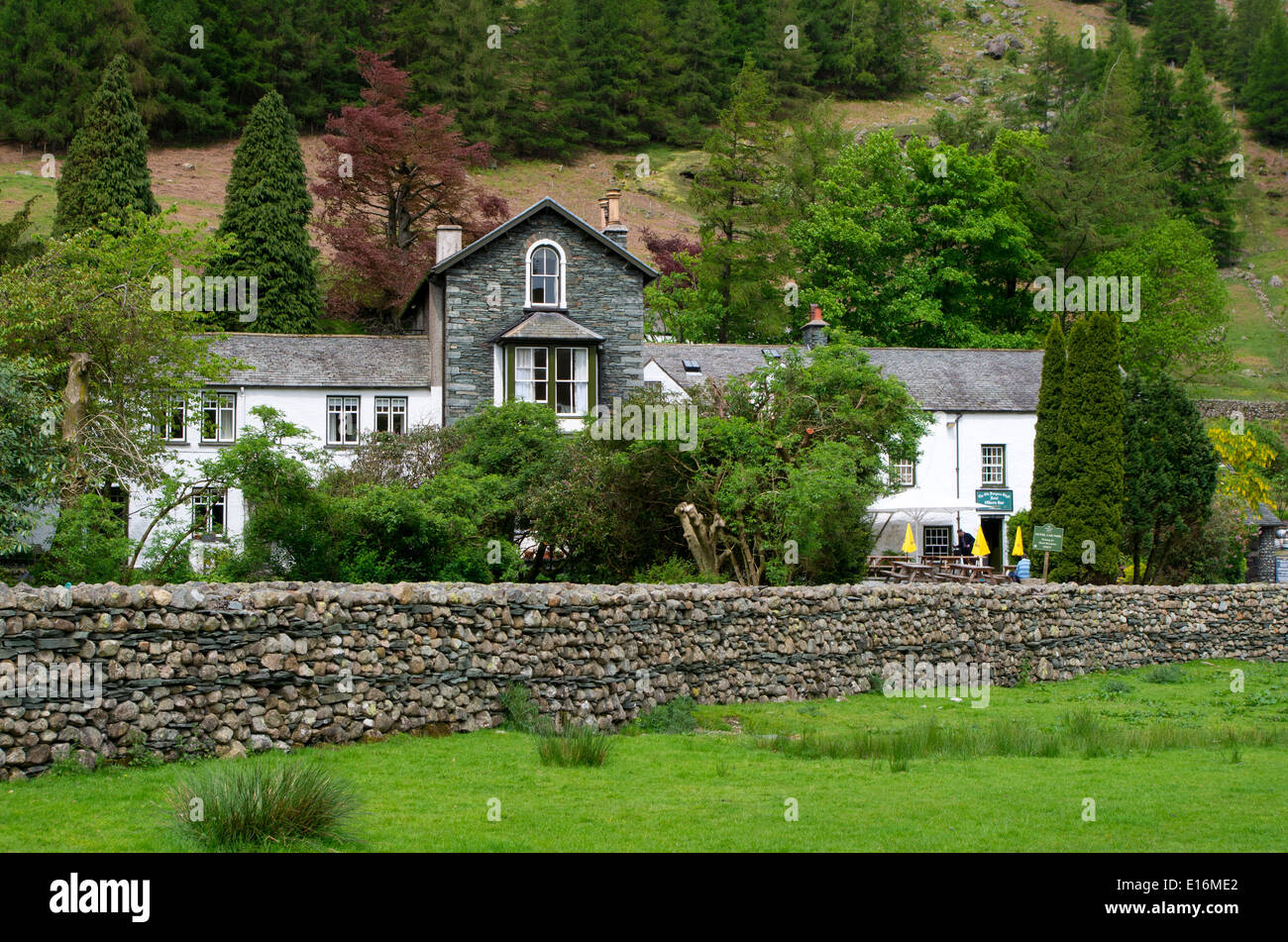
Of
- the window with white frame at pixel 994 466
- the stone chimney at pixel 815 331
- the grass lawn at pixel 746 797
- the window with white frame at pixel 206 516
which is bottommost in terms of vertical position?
the grass lawn at pixel 746 797

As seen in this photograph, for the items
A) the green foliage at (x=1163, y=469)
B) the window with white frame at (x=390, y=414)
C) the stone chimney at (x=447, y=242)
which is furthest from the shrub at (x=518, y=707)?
the stone chimney at (x=447, y=242)

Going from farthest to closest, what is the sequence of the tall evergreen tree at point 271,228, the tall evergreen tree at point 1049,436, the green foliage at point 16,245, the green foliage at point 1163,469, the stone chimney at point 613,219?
1. the tall evergreen tree at point 271,228
2. the stone chimney at point 613,219
3. the green foliage at point 16,245
4. the green foliage at point 1163,469
5. the tall evergreen tree at point 1049,436

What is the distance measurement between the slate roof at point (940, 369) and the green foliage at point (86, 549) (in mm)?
23229

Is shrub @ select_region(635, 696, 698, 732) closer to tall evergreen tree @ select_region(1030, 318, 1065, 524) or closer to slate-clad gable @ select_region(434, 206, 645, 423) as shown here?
tall evergreen tree @ select_region(1030, 318, 1065, 524)

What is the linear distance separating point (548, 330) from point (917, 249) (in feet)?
94.2

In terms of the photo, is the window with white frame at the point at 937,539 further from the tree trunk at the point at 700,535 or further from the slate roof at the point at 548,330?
the tree trunk at the point at 700,535

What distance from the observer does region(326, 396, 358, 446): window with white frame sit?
38188 millimetres

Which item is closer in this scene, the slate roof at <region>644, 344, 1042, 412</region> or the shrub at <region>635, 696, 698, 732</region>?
the shrub at <region>635, 696, 698, 732</region>

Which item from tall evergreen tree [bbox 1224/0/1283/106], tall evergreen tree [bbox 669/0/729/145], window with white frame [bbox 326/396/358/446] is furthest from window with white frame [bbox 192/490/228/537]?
tall evergreen tree [bbox 1224/0/1283/106]

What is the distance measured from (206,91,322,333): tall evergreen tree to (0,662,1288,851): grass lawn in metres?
40.2

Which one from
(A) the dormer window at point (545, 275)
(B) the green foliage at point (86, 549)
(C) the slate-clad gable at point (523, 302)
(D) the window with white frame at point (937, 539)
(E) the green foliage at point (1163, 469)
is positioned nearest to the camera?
(B) the green foliage at point (86, 549)

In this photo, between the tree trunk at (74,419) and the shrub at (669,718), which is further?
the tree trunk at (74,419)

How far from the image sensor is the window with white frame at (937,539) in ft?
145
